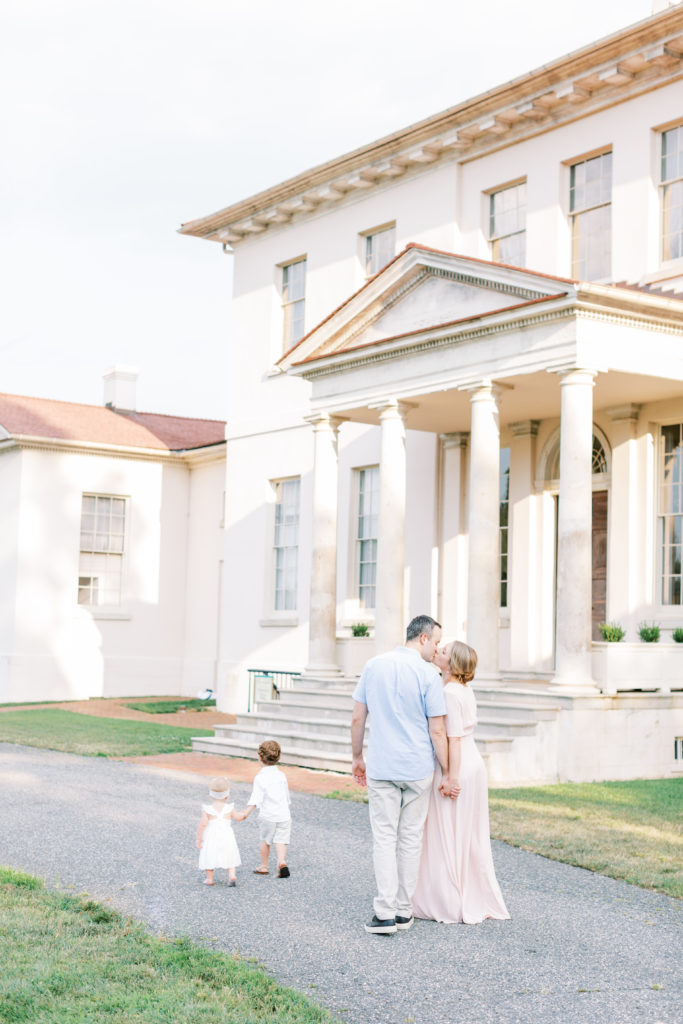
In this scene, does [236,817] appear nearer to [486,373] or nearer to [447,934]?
[447,934]

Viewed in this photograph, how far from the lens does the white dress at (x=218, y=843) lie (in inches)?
307

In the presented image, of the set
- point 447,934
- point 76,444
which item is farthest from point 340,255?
point 447,934

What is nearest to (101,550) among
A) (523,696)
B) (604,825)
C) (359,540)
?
(359,540)

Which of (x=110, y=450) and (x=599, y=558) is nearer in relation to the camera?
(x=599, y=558)

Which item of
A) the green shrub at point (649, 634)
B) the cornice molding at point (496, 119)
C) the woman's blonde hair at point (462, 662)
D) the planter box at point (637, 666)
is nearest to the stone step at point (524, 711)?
the planter box at point (637, 666)

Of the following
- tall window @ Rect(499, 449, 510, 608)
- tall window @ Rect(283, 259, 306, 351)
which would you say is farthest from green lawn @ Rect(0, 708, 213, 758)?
tall window @ Rect(283, 259, 306, 351)

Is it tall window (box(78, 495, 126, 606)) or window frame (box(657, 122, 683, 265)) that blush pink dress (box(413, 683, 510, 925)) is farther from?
tall window (box(78, 495, 126, 606))

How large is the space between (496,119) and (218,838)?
1331 cm

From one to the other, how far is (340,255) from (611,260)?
6.13m

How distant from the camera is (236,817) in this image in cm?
812

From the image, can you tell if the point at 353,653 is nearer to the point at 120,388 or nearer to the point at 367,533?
the point at 367,533

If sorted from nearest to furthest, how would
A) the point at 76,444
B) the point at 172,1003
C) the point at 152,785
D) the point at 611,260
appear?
1. the point at 172,1003
2. the point at 152,785
3. the point at 611,260
4. the point at 76,444

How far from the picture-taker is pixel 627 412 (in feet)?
53.1

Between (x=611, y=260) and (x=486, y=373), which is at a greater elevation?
(x=611, y=260)
